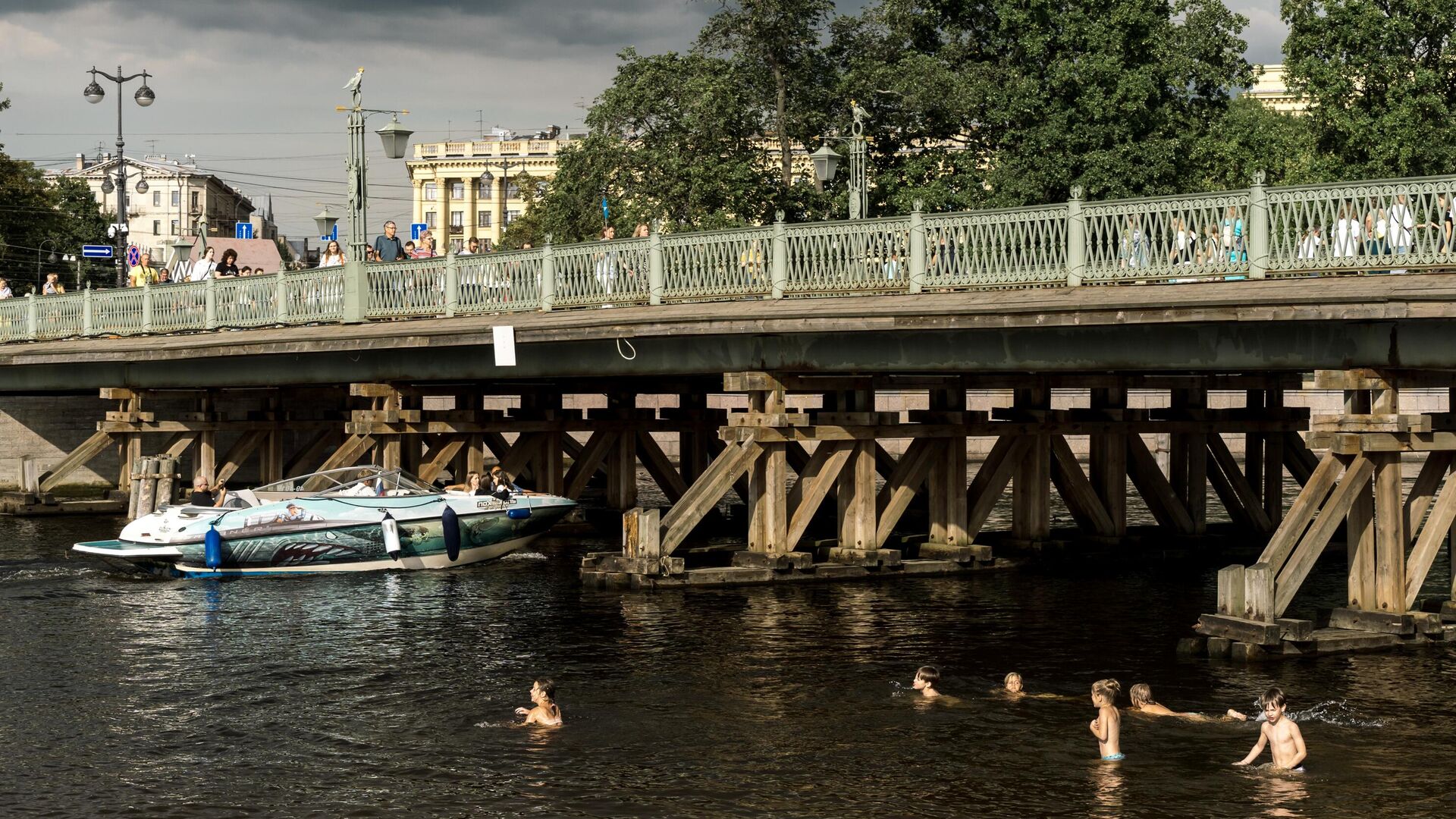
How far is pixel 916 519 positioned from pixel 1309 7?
68.0 ft

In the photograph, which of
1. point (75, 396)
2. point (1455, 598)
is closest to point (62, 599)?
point (1455, 598)

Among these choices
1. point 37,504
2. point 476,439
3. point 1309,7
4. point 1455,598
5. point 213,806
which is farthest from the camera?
point 1309,7

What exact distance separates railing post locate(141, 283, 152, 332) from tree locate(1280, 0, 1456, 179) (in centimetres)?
2997

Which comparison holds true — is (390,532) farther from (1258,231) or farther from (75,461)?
(75,461)

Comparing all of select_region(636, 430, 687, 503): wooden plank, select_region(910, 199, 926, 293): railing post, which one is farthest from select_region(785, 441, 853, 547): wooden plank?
select_region(636, 430, 687, 503): wooden plank

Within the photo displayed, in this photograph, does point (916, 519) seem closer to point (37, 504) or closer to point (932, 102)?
point (932, 102)

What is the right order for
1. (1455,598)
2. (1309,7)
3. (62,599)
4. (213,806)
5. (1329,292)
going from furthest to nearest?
(1309,7)
(62,599)
(1455,598)
(1329,292)
(213,806)

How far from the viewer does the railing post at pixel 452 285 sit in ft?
95.0

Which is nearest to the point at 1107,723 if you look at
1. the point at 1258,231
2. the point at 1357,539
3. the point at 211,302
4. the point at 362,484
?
the point at 1357,539

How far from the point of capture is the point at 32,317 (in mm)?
41750

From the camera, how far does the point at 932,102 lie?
4775 centimetres

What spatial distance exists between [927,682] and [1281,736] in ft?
13.7

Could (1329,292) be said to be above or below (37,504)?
above

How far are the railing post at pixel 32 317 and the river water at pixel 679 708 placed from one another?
16.8 meters
